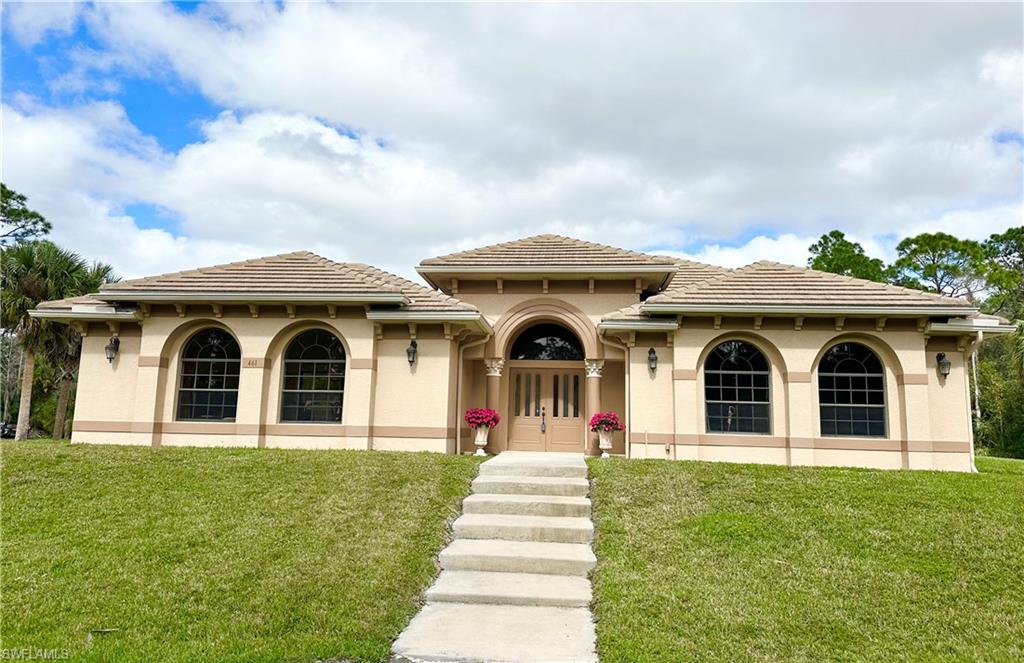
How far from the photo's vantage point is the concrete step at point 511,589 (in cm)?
636

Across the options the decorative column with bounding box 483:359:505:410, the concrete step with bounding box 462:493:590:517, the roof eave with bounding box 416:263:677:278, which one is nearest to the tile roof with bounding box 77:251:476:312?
the roof eave with bounding box 416:263:677:278

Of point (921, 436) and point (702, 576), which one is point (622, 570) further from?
point (921, 436)

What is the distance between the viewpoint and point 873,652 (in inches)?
207

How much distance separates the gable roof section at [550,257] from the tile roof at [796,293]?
1.29 meters

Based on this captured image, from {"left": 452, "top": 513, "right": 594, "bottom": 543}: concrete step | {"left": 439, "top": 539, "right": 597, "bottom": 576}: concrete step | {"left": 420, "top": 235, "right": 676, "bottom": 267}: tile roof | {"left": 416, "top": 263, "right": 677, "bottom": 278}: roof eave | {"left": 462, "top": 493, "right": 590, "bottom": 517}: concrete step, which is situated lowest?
{"left": 439, "top": 539, "right": 597, "bottom": 576}: concrete step

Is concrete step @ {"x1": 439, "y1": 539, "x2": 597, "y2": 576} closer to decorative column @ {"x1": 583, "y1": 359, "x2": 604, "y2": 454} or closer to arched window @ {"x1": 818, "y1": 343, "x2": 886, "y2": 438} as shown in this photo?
decorative column @ {"x1": 583, "y1": 359, "x2": 604, "y2": 454}

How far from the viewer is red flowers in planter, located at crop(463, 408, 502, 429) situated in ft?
44.7

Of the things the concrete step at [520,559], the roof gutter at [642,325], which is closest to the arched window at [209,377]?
the roof gutter at [642,325]

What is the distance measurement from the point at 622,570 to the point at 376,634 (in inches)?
110

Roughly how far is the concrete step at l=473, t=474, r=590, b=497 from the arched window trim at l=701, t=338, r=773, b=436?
4.58 metres

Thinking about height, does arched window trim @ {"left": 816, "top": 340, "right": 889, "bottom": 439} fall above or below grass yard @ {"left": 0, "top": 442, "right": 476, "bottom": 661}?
above

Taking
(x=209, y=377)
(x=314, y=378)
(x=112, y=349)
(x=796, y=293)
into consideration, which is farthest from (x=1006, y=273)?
(x=112, y=349)

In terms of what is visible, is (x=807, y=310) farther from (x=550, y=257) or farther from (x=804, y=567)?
(x=804, y=567)

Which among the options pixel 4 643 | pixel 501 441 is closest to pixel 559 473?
pixel 501 441
